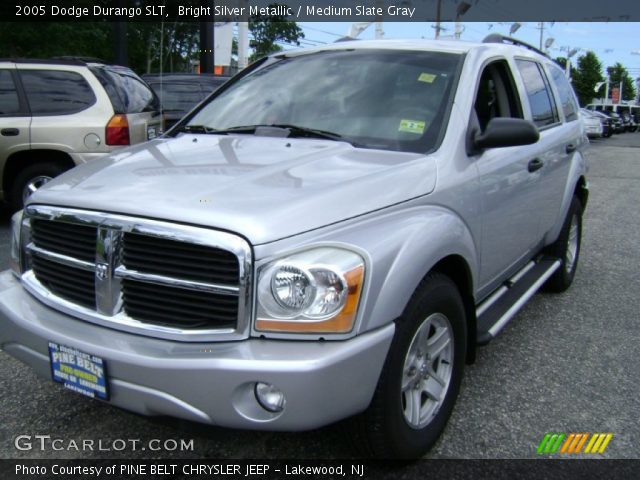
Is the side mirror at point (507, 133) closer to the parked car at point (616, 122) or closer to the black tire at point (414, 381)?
the black tire at point (414, 381)

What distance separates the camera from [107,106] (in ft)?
23.2

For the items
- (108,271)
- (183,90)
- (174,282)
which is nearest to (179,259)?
(174,282)

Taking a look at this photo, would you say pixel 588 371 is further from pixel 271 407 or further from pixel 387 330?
pixel 271 407

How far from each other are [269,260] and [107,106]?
5.67 m

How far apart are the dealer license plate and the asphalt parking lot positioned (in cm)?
25

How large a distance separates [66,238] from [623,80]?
395ft

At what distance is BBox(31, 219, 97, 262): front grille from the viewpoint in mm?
2400

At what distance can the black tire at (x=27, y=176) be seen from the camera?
6918 mm

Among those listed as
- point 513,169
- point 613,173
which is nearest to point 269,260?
point 513,169

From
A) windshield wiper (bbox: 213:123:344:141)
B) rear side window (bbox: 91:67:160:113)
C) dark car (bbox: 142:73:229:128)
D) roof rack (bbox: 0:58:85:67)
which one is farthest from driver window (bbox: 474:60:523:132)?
dark car (bbox: 142:73:229:128)

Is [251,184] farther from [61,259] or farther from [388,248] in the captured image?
[61,259]

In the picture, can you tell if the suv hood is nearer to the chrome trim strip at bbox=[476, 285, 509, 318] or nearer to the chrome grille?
the chrome grille

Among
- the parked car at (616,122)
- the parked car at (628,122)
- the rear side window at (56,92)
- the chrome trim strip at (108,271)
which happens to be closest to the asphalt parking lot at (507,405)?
the chrome trim strip at (108,271)

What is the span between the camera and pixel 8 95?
6930mm
